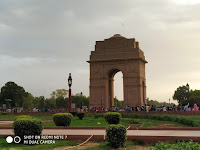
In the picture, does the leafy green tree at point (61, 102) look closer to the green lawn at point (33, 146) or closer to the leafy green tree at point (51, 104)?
the leafy green tree at point (51, 104)

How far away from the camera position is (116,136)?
8289 mm

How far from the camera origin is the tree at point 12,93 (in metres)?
64.8

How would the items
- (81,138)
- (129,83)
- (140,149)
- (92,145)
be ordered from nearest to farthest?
(140,149) → (92,145) → (81,138) → (129,83)

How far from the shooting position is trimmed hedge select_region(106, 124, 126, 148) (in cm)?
825

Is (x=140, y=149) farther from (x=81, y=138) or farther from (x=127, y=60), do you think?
(x=127, y=60)

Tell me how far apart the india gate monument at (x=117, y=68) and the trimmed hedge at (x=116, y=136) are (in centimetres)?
3065

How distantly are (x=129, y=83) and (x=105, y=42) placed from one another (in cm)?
765

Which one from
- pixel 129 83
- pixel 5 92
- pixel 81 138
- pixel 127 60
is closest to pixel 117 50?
pixel 127 60

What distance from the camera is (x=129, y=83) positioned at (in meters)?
39.5

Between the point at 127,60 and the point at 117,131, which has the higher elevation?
the point at 127,60

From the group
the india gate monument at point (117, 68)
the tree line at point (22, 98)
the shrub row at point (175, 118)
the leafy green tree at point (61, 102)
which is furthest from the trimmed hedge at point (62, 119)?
the leafy green tree at point (61, 102)

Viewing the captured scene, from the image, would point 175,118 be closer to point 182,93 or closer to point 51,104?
point 182,93
